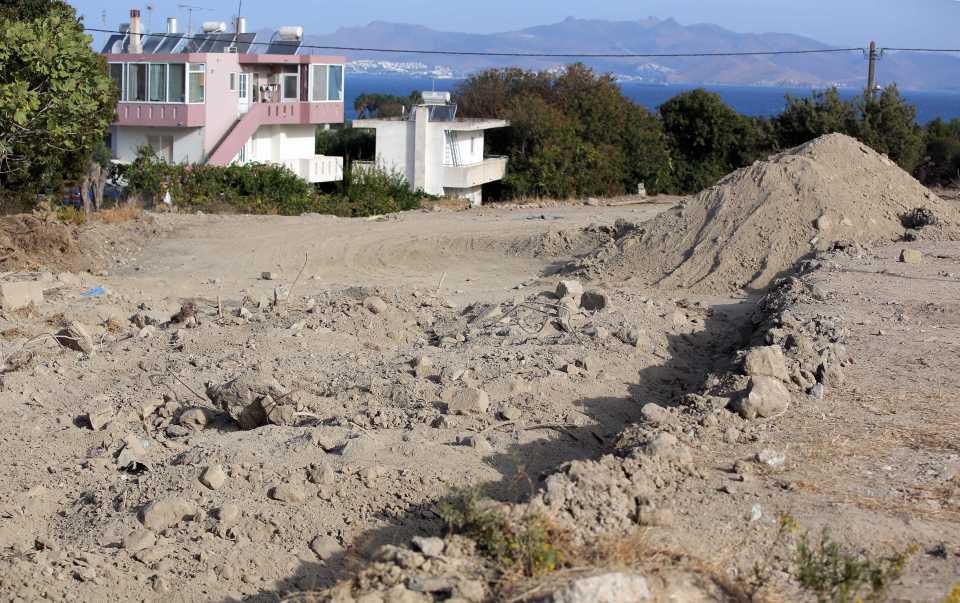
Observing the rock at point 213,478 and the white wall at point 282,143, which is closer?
the rock at point 213,478

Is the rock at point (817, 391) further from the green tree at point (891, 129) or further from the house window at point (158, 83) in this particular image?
the house window at point (158, 83)

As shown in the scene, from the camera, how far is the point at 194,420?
8609 millimetres

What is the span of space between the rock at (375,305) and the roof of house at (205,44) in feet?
83.8

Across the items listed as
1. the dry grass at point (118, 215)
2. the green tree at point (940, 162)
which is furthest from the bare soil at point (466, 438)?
the green tree at point (940, 162)

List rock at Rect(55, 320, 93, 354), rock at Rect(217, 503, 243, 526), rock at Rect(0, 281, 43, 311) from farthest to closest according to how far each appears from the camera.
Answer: rock at Rect(0, 281, 43, 311) → rock at Rect(55, 320, 93, 354) → rock at Rect(217, 503, 243, 526)

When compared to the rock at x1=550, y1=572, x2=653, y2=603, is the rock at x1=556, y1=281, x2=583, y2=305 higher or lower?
lower

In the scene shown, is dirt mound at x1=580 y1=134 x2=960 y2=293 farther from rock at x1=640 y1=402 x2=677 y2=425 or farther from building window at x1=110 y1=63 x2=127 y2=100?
building window at x1=110 y1=63 x2=127 y2=100

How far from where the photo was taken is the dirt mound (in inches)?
589

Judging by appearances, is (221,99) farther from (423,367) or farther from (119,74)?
(423,367)

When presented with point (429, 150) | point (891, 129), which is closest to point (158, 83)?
point (429, 150)

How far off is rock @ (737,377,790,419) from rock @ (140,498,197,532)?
11.8 feet

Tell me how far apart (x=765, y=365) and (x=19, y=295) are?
875 centimetres

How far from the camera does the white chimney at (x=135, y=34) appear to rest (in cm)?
3619

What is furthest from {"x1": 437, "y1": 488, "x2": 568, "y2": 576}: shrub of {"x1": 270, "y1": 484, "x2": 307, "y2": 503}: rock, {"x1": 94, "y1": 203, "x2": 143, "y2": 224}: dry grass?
{"x1": 94, "y1": 203, "x2": 143, "y2": 224}: dry grass
